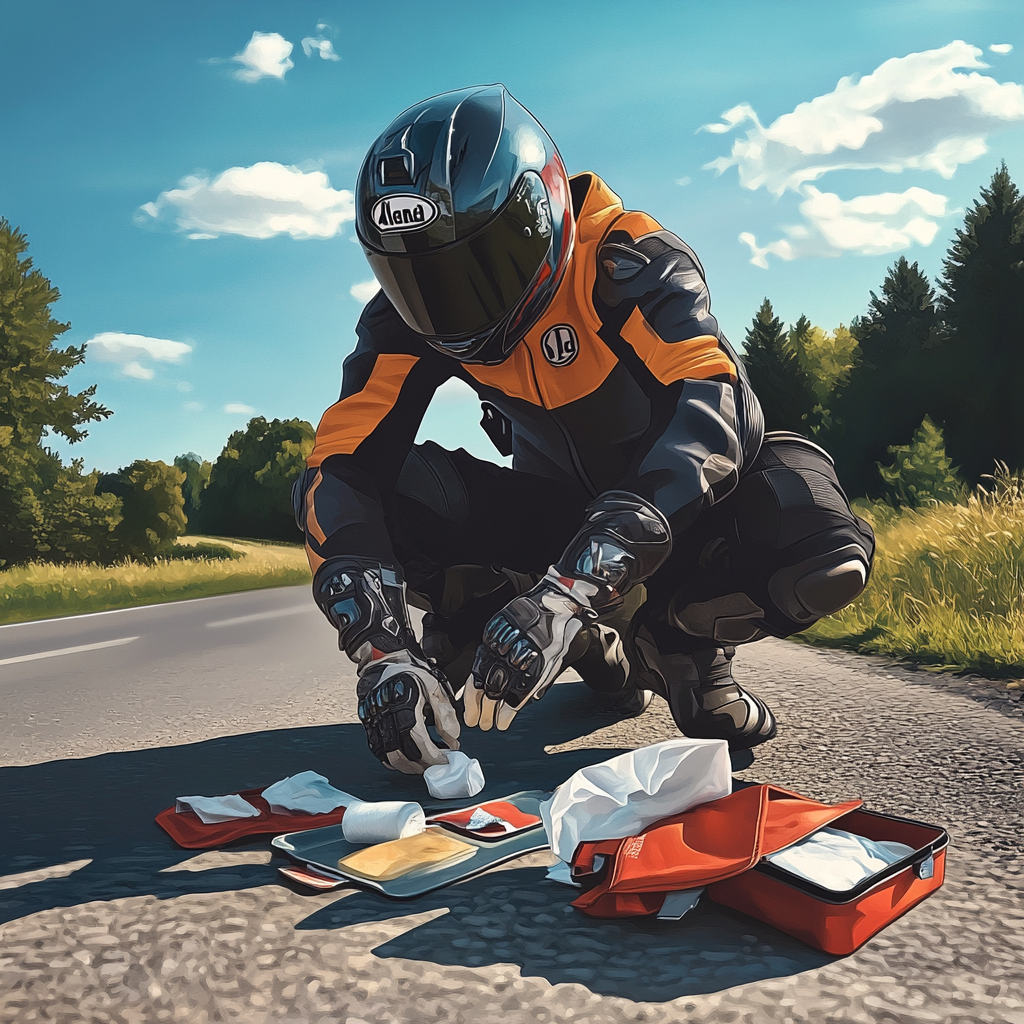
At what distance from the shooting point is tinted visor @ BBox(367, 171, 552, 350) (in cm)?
210

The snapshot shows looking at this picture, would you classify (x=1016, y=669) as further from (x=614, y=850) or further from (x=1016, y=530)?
(x=614, y=850)

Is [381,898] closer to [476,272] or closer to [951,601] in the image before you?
[476,272]

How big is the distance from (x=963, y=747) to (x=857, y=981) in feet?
4.07

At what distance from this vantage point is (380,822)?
5.57ft

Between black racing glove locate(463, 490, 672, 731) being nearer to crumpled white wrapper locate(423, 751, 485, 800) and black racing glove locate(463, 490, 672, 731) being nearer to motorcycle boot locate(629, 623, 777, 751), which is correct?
crumpled white wrapper locate(423, 751, 485, 800)

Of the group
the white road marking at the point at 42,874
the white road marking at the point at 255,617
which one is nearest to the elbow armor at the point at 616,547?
the white road marking at the point at 42,874

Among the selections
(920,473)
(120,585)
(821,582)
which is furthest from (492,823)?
(920,473)

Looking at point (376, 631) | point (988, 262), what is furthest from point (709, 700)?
point (988, 262)

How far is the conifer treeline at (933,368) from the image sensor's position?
2695 centimetres

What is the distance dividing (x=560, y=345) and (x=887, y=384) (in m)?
30.7

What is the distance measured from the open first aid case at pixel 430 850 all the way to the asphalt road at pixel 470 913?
0.04 meters

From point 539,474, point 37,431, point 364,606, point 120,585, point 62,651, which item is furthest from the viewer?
point 37,431

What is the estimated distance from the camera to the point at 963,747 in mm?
2240

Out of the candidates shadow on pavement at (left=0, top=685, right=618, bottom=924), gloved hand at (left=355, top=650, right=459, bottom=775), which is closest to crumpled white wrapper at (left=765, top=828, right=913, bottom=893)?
shadow on pavement at (left=0, top=685, right=618, bottom=924)
